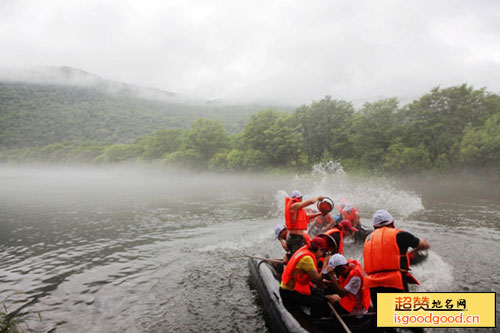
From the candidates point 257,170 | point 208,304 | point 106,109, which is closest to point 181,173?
point 257,170

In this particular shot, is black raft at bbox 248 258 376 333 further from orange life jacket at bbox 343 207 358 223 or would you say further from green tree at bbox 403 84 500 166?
green tree at bbox 403 84 500 166

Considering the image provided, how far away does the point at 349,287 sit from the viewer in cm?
463

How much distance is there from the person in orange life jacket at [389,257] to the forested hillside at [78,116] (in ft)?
378

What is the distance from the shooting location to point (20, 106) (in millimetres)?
144000

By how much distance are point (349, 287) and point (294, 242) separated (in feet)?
9.49

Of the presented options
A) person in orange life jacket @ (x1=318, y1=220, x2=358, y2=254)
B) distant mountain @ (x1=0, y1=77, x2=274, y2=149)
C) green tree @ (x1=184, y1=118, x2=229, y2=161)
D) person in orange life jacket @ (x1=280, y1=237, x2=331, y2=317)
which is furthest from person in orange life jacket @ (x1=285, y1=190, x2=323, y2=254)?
distant mountain @ (x1=0, y1=77, x2=274, y2=149)

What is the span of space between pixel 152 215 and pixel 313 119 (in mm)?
42107

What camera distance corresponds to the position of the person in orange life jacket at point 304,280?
15.4 feet

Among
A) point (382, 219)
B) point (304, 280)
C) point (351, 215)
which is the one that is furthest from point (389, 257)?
point (351, 215)

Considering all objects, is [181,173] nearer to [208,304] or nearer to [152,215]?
[152,215]

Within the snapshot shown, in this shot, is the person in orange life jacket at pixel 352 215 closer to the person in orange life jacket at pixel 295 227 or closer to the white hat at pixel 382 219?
the person in orange life jacket at pixel 295 227

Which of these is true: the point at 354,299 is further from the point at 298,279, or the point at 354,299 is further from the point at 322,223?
the point at 322,223

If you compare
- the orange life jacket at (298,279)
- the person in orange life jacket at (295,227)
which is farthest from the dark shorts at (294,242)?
the orange life jacket at (298,279)

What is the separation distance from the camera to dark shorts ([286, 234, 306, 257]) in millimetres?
7452
